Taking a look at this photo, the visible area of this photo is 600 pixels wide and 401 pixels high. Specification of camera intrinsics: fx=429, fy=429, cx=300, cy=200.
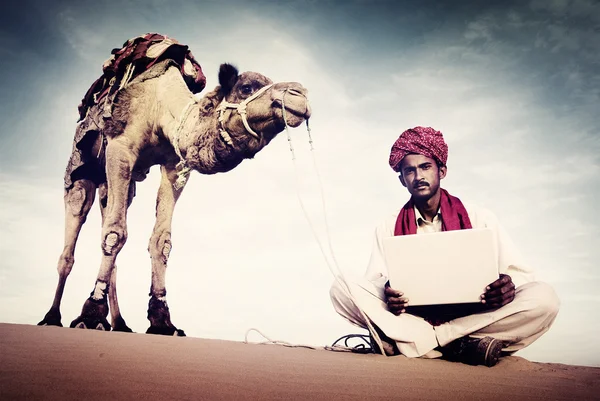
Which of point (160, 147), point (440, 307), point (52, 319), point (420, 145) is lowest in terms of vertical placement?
point (440, 307)

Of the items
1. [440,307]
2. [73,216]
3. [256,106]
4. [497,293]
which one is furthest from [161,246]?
[497,293]

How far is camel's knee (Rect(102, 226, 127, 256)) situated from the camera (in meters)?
4.77

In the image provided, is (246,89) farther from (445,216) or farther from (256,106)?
(445,216)

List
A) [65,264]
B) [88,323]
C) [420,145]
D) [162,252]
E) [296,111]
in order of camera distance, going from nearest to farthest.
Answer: [420,145]
[296,111]
[88,323]
[162,252]
[65,264]

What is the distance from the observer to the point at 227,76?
4.56m

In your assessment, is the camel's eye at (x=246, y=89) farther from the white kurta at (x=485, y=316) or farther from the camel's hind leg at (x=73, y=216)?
the camel's hind leg at (x=73, y=216)

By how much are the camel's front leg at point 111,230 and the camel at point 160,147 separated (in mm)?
10

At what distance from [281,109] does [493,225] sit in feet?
6.82

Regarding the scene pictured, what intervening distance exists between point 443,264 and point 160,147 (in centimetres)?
403

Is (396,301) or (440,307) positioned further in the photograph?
(440,307)

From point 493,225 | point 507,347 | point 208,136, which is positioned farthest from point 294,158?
point 507,347

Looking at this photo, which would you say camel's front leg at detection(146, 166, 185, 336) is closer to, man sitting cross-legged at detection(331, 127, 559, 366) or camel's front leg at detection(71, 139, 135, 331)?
camel's front leg at detection(71, 139, 135, 331)

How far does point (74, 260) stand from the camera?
5836 mm

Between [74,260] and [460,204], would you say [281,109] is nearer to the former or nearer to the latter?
[460,204]
